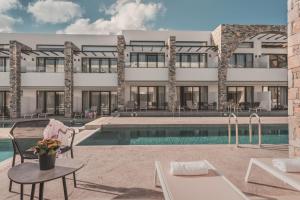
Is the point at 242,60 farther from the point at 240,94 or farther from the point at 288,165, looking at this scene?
the point at 288,165

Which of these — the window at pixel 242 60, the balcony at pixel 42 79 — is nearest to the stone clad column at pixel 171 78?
the window at pixel 242 60

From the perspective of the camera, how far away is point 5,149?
852 centimetres

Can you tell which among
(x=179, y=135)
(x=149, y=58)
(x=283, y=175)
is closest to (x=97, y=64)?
(x=149, y=58)

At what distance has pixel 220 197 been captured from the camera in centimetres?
276

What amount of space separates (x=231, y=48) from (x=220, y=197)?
755 inches

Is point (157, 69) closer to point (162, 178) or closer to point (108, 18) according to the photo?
point (108, 18)

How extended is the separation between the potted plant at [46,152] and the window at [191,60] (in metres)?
19.4

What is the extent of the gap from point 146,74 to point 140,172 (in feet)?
49.8

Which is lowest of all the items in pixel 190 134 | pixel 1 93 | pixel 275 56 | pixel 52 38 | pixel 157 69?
pixel 190 134

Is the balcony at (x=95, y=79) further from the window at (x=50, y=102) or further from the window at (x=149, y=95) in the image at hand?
the window at (x=50, y=102)

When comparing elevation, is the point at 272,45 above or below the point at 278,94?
above

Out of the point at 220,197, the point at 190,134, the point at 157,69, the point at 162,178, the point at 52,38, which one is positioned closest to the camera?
the point at 220,197

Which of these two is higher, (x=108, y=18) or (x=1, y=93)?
(x=108, y=18)

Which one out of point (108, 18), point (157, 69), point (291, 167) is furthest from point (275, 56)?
point (291, 167)
